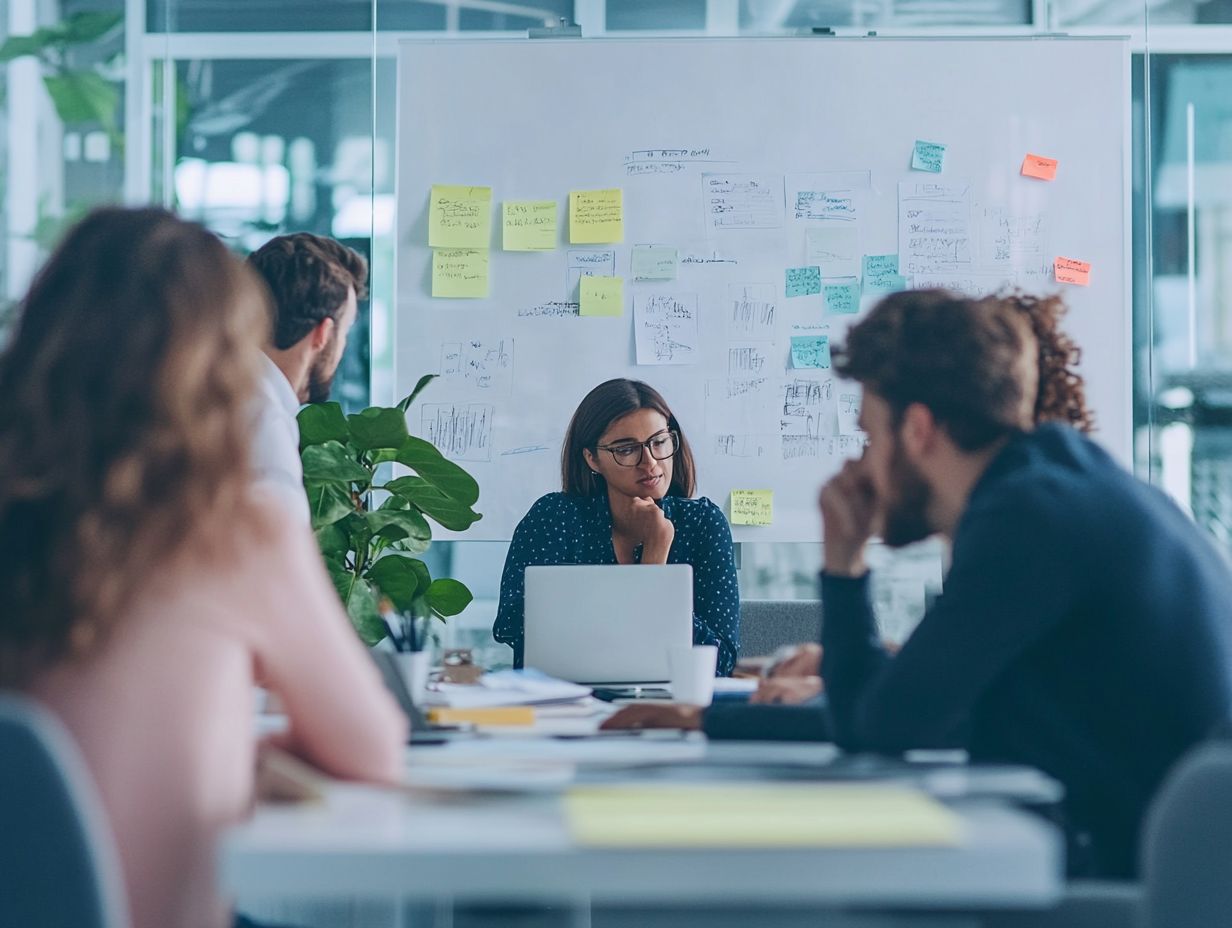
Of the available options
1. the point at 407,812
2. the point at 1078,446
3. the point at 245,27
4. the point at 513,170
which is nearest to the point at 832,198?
the point at 513,170

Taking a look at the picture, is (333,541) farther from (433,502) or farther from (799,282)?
(799,282)

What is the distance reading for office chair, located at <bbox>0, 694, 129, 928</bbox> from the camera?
3.03ft

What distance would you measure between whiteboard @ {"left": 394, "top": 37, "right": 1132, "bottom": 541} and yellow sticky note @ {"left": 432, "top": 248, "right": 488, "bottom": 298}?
28 mm

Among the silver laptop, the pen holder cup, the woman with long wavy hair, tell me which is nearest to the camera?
the woman with long wavy hair

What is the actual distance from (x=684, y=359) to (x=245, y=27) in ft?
5.63

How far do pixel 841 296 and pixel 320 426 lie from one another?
172cm

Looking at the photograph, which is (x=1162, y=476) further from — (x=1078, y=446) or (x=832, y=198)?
(x=1078, y=446)

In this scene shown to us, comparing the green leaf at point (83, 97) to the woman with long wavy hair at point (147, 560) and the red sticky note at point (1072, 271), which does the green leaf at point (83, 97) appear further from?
the woman with long wavy hair at point (147, 560)

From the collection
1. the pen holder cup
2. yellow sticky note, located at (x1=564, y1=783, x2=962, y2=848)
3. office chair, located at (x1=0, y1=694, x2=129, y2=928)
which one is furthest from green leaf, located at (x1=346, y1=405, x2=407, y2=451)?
office chair, located at (x1=0, y1=694, x2=129, y2=928)

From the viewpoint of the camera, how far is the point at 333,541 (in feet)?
9.62

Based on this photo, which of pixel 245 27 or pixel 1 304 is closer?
pixel 1 304

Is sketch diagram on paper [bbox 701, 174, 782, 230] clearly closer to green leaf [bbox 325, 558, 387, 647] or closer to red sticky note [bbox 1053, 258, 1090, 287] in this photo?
red sticky note [bbox 1053, 258, 1090, 287]

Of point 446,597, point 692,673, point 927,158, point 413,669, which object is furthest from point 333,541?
point 927,158

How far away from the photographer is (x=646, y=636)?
7.98 ft
